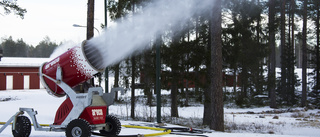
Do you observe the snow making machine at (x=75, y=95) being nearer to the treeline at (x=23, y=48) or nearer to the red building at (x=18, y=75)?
the red building at (x=18, y=75)

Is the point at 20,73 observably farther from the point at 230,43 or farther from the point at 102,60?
the point at 102,60

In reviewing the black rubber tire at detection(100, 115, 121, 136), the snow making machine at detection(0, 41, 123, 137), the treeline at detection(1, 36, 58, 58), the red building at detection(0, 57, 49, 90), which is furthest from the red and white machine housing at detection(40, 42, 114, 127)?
the treeline at detection(1, 36, 58, 58)

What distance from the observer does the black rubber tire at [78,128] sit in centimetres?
759

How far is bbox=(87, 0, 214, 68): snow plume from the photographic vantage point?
8.48 m

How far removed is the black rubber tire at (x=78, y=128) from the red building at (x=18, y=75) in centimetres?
4419

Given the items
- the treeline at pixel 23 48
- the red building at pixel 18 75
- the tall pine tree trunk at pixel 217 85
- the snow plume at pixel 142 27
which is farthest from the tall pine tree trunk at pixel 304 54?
the treeline at pixel 23 48

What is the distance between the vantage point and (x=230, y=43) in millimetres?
17219

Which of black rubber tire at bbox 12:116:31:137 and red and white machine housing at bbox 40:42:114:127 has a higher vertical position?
red and white machine housing at bbox 40:42:114:127

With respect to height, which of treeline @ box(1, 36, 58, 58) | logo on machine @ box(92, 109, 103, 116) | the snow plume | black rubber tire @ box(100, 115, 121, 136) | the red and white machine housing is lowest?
black rubber tire @ box(100, 115, 121, 136)

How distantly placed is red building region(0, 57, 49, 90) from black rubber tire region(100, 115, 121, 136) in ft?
142

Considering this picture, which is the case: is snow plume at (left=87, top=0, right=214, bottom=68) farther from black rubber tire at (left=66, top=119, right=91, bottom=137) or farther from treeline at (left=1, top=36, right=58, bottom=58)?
treeline at (left=1, top=36, right=58, bottom=58)

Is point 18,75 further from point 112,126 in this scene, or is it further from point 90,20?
point 112,126

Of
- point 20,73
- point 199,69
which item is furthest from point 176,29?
point 20,73

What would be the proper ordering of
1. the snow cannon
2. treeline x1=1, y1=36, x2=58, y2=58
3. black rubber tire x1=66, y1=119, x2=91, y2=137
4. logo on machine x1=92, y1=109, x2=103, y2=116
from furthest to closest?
treeline x1=1, y1=36, x2=58, y2=58, the snow cannon, logo on machine x1=92, y1=109, x2=103, y2=116, black rubber tire x1=66, y1=119, x2=91, y2=137
